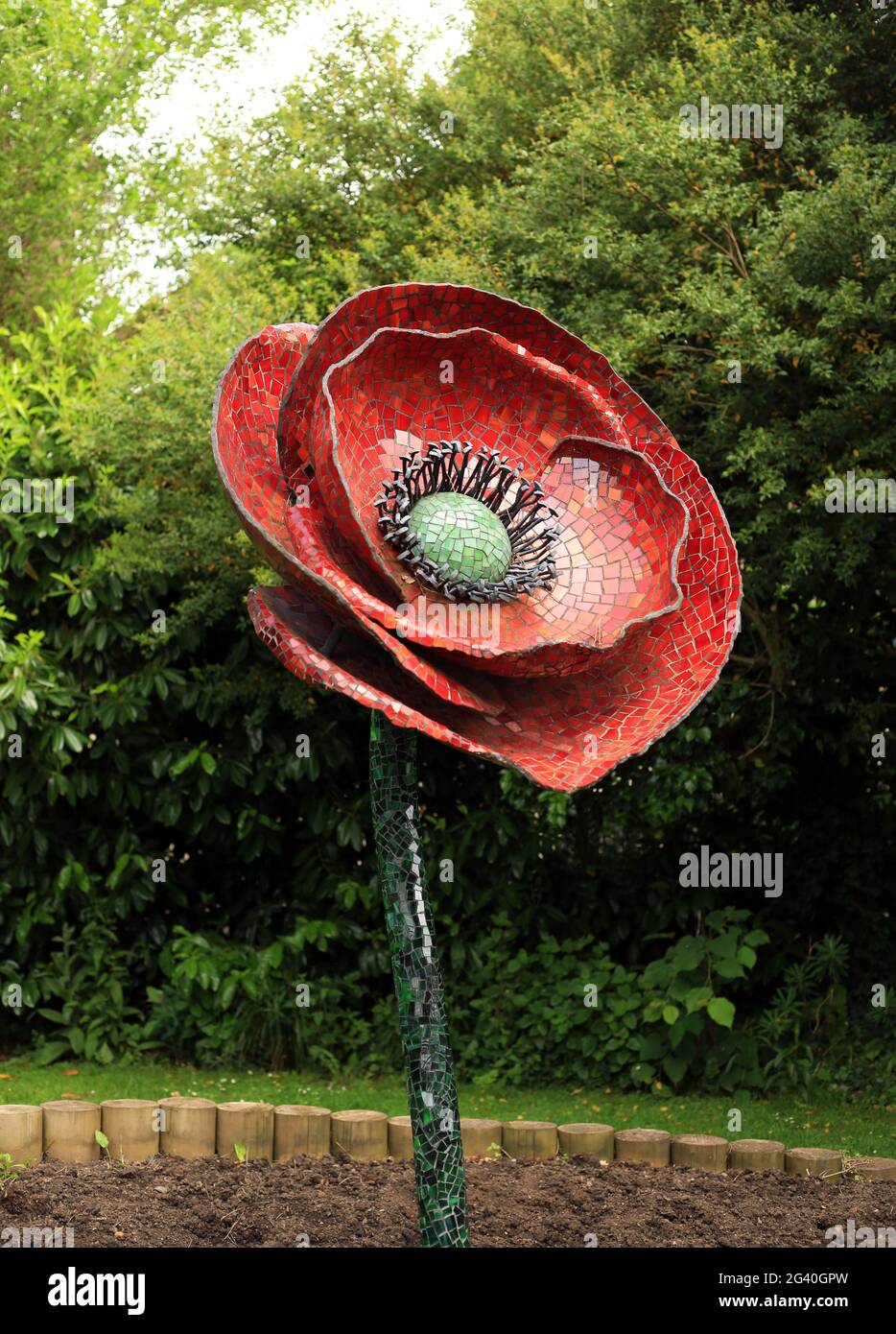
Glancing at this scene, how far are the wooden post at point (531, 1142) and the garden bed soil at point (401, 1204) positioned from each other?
6cm

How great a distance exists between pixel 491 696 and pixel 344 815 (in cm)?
421

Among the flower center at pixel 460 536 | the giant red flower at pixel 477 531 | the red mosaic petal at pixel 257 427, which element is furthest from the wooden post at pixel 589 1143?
the red mosaic petal at pixel 257 427

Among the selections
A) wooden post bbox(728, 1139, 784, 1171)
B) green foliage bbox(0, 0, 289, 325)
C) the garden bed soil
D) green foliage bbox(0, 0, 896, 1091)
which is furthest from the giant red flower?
green foliage bbox(0, 0, 289, 325)

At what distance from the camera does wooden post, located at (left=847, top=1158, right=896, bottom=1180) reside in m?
3.77

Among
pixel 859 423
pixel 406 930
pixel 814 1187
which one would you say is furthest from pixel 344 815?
pixel 406 930

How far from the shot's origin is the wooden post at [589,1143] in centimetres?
394

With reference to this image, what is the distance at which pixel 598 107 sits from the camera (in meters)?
5.69

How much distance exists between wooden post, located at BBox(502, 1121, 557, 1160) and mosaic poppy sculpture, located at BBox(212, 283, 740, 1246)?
1166mm

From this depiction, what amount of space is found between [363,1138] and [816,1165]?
1.22 metres

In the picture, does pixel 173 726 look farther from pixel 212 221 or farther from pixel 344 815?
pixel 212 221

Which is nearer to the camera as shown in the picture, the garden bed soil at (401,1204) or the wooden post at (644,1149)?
the garden bed soil at (401,1204)

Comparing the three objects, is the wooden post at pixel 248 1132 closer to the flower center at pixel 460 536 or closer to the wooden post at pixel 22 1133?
the wooden post at pixel 22 1133

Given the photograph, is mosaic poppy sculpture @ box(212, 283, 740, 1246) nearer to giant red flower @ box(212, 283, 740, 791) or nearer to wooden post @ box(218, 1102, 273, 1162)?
giant red flower @ box(212, 283, 740, 791)

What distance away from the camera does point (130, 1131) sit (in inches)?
154
